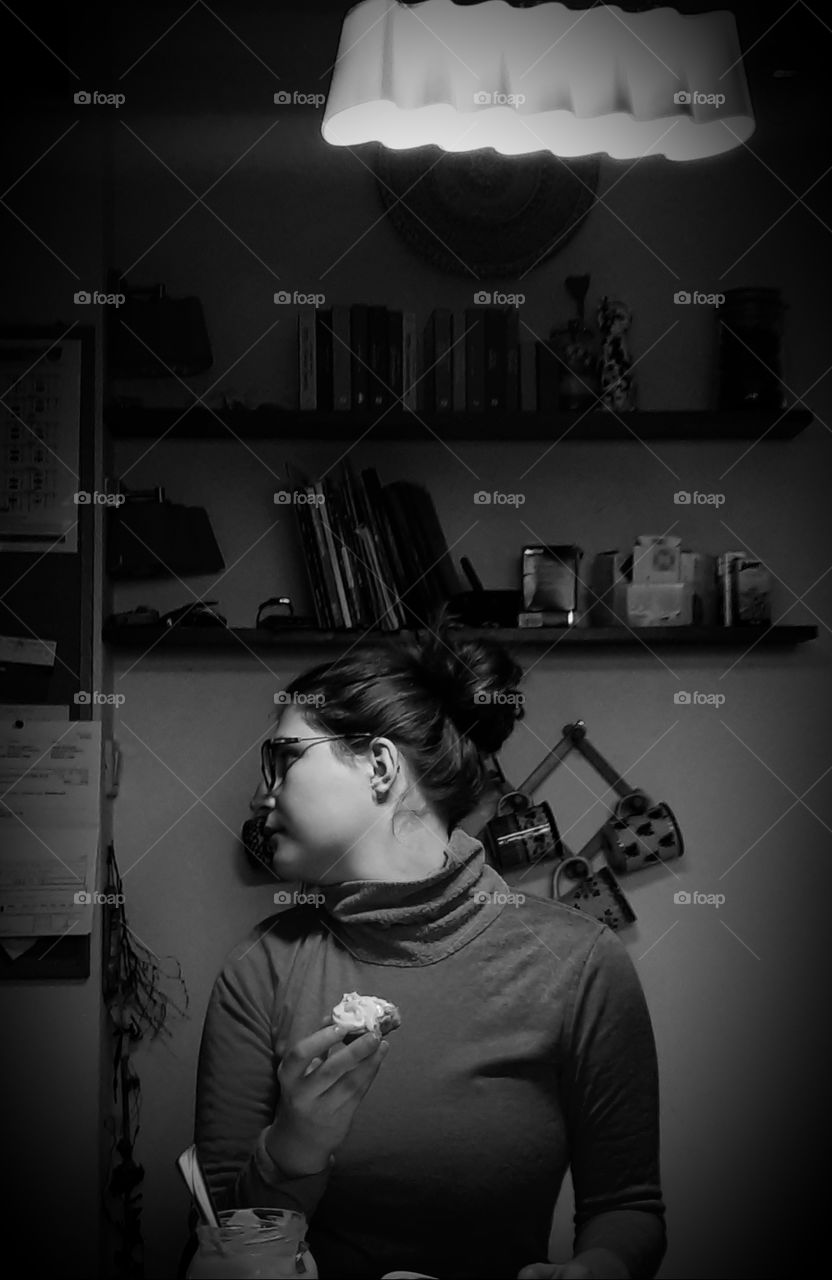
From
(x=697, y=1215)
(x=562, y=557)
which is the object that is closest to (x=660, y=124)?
(x=562, y=557)

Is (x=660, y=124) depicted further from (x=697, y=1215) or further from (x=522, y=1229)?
(x=697, y=1215)

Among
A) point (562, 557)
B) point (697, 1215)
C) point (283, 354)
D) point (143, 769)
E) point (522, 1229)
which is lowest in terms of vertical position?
point (697, 1215)

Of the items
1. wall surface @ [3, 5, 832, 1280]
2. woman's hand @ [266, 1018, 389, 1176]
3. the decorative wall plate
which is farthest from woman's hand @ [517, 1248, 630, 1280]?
the decorative wall plate

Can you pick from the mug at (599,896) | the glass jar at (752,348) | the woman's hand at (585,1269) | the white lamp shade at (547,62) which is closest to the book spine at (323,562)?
the mug at (599,896)

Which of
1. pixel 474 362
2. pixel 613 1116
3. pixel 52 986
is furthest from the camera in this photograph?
pixel 474 362

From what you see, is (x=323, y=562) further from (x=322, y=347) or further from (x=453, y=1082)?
(x=453, y=1082)

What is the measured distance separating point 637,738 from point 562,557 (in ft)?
1.06

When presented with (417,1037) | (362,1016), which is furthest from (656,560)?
(362,1016)

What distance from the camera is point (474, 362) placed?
6.37ft

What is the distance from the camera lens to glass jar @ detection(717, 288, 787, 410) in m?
1.95

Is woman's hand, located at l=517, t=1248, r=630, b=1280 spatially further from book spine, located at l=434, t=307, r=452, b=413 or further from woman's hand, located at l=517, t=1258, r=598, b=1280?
book spine, located at l=434, t=307, r=452, b=413

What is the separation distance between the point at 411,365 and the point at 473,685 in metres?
0.66

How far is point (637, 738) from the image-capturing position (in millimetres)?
2014

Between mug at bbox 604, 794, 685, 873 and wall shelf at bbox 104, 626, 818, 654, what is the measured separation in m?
0.26
